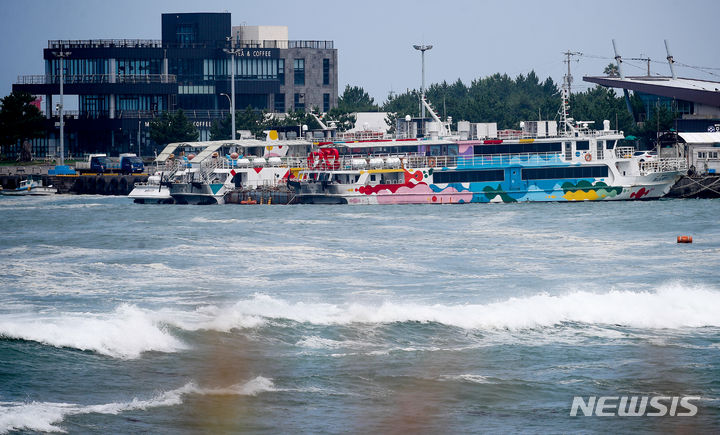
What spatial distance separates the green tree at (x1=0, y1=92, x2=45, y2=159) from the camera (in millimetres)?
111125

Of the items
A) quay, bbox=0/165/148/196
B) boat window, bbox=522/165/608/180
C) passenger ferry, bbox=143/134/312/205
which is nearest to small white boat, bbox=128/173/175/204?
passenger ferry, bbox=143/134/312/205

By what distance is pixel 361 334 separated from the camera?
1067 inches

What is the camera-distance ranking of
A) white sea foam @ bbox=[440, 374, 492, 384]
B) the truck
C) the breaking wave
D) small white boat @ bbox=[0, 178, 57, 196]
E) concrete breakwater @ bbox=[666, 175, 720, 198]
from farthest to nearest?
the truck < small white boat @ bbox=[0, 178, 57, 196] < concrete breakwater @ bbox=[666, 175, 720, 198] < the breaking wave < white sea foam @ bbox=[440, 374, 492, 384]

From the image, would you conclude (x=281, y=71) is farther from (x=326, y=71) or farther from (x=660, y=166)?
(x=660, y=166)

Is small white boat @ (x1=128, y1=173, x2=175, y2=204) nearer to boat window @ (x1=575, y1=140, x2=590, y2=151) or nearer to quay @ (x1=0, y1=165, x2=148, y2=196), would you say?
quay @ (x1=0, y1=165, x2=148, y2=196)

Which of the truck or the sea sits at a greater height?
the truck

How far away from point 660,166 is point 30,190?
54729mm

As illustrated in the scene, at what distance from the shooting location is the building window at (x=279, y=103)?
438ft

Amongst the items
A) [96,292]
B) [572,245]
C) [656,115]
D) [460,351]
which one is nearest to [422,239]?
[572,245]

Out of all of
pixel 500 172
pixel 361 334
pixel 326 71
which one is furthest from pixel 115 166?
pixel 361 334

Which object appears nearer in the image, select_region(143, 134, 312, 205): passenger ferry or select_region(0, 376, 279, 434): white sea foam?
select_region(0, 376, 279, 434): white sea foam

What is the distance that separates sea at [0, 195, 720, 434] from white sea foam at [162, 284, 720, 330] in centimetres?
10

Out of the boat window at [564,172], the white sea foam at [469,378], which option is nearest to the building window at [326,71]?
the boat window at [564,172]

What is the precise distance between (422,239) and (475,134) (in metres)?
29.9
